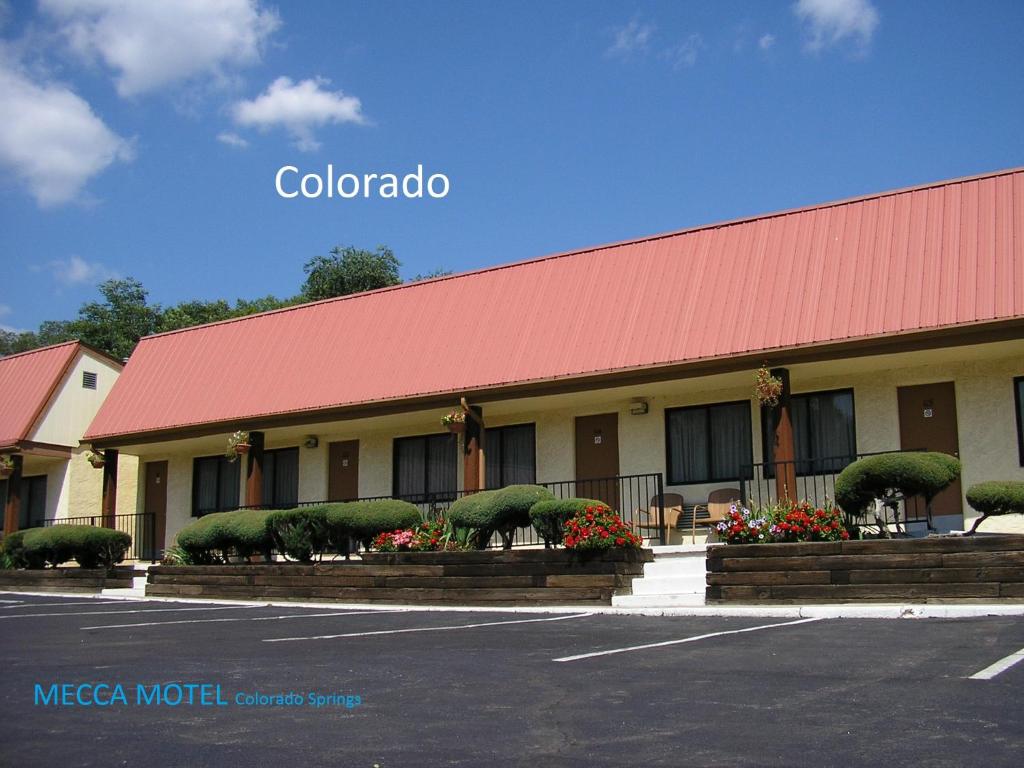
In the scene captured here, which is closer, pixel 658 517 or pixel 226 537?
pixel 658 517

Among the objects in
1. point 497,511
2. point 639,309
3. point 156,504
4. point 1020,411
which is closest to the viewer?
point 497,511

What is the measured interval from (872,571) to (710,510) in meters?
5.60

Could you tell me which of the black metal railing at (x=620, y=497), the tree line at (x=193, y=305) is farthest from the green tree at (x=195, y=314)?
the black metal railing at (x=620, y=497)

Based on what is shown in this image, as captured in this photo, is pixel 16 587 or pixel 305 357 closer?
pixel 16 587

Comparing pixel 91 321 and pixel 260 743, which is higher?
pixel 91 321

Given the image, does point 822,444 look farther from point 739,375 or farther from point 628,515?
point 628,515

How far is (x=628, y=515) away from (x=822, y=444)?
3485 millimetres

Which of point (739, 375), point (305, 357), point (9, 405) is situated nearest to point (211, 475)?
point (305, 357)

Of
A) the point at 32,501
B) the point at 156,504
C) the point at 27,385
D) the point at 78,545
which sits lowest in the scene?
the point at 78,545

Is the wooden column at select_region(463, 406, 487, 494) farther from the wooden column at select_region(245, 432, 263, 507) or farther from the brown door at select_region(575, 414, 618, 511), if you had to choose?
the wooden column at select_region(245, 432, 263, 507)

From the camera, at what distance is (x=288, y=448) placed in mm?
23875

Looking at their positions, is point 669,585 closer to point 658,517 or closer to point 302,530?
point 658,517

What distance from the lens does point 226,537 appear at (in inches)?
699

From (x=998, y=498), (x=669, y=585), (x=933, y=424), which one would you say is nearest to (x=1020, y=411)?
(x=933, y=424)
